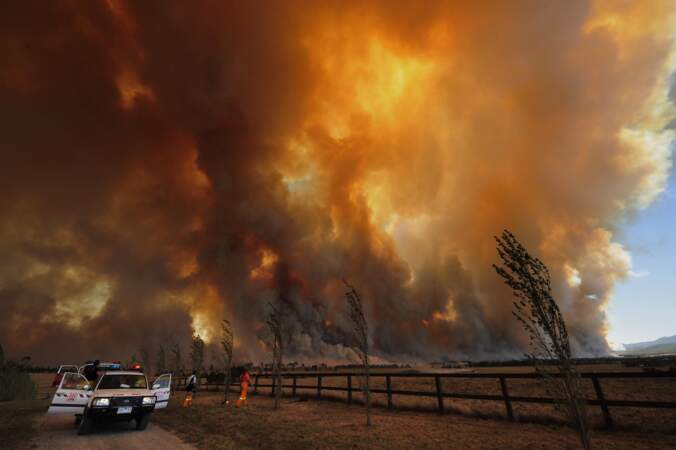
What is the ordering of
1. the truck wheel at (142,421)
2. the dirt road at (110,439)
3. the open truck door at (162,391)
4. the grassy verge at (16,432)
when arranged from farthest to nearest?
the open truck door at (162,391) < the truck wheel at (142,421) < the grassy verge at (16,432) < the dirt road at (110,439)

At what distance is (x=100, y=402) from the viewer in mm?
10539

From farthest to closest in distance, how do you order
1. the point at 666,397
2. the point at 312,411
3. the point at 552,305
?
the point at 666,397 → the point at 312,411 → the point at 552,305

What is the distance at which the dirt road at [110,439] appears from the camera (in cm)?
895

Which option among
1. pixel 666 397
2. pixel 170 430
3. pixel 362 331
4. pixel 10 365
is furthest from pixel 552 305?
pixel 10 365

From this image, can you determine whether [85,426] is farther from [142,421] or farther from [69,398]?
[69,398]

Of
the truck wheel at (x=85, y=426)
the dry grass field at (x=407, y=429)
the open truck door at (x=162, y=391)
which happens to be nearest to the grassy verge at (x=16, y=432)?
the dry grass field at (x=407, y=429)

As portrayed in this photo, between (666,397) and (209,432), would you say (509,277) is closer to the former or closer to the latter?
(209,432)

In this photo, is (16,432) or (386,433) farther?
(16,432)

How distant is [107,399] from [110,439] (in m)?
1.36

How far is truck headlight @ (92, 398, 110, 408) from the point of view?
10.4 meters

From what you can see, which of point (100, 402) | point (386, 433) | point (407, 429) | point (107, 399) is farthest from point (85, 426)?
point (407, 429)

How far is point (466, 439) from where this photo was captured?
882 centimetres

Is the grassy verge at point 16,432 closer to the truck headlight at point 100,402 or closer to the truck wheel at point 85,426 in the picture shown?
the truck wheel at point 85,426

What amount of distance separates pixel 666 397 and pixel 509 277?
20654mm
